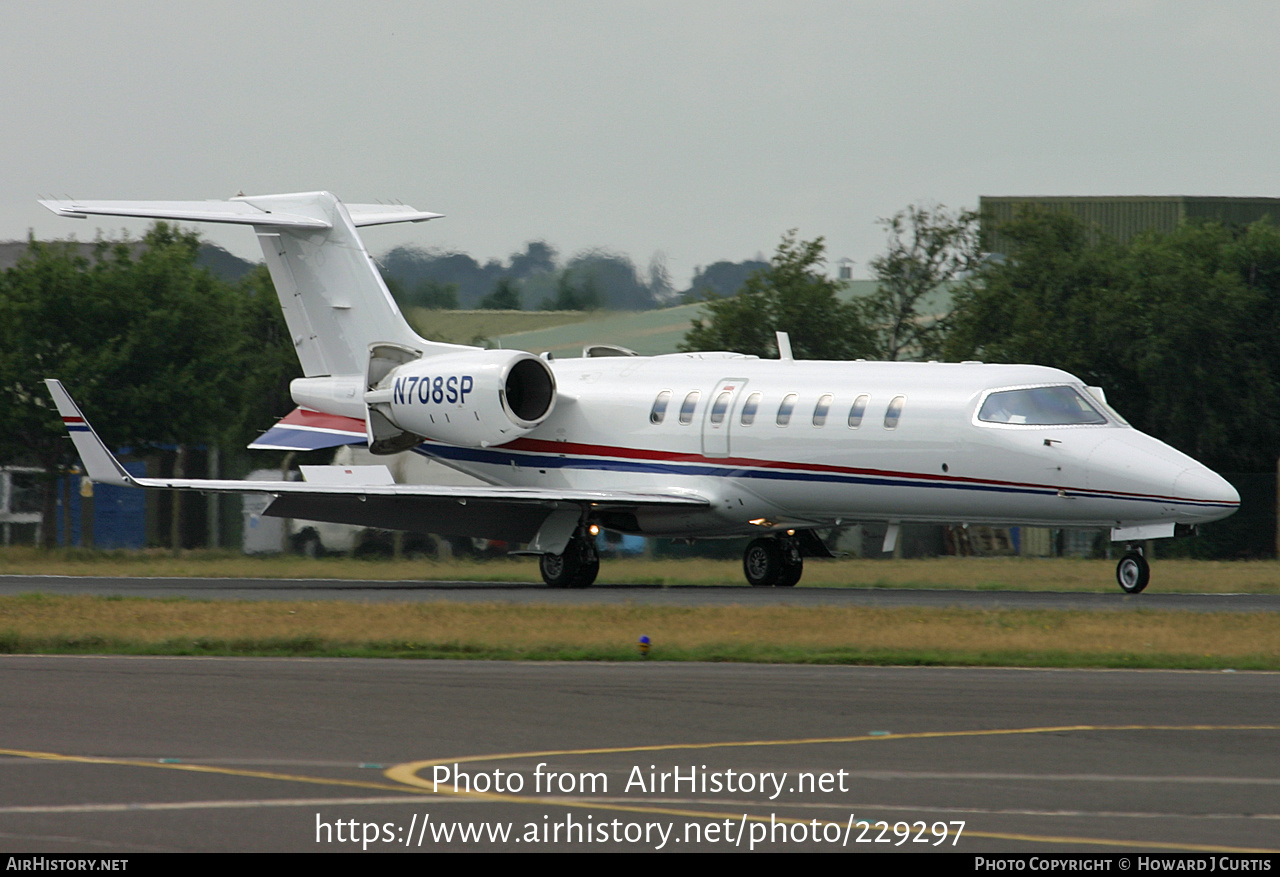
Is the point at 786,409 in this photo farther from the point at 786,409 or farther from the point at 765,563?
the point at 765,563

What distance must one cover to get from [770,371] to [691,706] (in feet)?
48.8

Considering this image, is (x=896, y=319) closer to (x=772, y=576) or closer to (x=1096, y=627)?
(x=772, y=576)

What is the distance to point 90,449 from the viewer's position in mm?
26266

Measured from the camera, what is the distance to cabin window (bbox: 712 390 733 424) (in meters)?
26.9

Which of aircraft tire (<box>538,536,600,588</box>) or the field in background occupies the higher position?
aircraft tire (<box>538,536,600,588</box>)

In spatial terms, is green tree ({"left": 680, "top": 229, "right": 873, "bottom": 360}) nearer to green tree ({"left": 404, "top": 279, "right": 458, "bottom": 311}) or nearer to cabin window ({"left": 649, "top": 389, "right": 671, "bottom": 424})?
green tree ({"left": 404, "top": 279, "right": 458, "bottom": 311})

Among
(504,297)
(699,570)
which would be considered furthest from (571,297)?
(699,570)

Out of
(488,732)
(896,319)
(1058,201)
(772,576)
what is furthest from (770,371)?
(1058,201)

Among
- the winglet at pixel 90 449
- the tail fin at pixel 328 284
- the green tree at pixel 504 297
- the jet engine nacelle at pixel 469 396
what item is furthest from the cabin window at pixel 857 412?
the green tree at pixel 504 297

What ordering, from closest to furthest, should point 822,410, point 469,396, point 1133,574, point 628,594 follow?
point 1133,574, point 628,594, point 822,410, point 469,396

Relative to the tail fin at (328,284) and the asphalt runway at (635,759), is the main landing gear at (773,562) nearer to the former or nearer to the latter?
the tail fin at (328,284)

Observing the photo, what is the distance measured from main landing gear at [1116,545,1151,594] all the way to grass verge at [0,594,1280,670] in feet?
13.5

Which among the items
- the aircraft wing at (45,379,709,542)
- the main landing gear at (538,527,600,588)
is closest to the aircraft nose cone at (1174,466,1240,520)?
the aircraft wing at (45,379,709,542)

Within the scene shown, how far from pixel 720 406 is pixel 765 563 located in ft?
8.93
